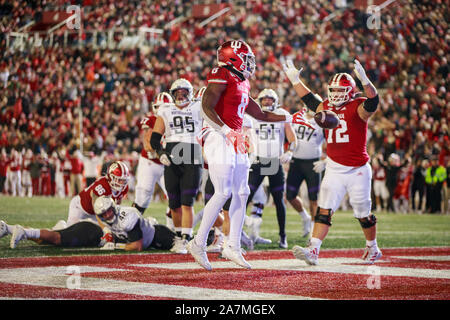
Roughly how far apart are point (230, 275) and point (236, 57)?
1.81 metres

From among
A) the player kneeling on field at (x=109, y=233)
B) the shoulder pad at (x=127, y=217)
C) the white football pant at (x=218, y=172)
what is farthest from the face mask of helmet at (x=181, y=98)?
the white football pant at (x=218, y=172)

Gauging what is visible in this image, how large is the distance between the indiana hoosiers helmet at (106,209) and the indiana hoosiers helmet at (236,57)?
2.06 meters

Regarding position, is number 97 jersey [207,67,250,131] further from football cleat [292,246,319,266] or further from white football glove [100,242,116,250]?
white football glove [100,242,116,250]

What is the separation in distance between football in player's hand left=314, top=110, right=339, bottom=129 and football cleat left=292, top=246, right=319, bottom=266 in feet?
3.65

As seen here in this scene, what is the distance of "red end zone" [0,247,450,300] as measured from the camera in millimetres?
4699

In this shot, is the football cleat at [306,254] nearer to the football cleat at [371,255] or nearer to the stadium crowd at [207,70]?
the football cleat at [371,255]

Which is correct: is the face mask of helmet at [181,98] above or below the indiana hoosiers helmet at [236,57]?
below

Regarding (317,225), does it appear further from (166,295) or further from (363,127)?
(166,295)

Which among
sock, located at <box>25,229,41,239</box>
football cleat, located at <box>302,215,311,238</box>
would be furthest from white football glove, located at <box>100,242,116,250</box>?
football cleat, located at <box>302,215,311,238</box>

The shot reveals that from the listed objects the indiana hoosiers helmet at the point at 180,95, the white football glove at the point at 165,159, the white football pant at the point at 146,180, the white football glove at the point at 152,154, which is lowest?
the white football pant at the point at 146,180

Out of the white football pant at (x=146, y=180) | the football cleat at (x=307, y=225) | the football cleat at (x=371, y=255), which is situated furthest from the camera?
the football cleat at (x=307, y=225)

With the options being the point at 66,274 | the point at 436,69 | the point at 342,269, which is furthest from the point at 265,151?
the point at 436,69

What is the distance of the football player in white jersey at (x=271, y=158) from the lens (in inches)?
348

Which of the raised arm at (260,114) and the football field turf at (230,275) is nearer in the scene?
the football field turf at (230,275)
